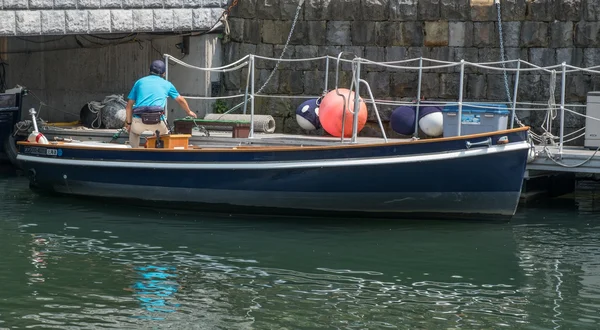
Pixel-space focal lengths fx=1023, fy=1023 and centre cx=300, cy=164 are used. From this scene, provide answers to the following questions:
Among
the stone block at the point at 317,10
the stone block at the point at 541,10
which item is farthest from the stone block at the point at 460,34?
the stone block at the point at 317,10

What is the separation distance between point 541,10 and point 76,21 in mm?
6553

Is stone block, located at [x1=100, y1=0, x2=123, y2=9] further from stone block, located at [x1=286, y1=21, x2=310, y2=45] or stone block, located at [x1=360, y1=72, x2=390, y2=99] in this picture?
stone block, located at [x1=360, y1=72, x2=390, y2=99]

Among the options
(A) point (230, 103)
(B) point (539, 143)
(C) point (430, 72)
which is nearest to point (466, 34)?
(C) point (430, 72)

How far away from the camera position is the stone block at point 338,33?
15.5 metres

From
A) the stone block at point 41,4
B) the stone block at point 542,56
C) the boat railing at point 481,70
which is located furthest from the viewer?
the stone block at point 542,56

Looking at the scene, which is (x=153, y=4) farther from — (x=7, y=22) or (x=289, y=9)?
(x=7, y=22)

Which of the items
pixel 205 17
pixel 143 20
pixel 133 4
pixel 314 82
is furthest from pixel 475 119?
pixel 133 4

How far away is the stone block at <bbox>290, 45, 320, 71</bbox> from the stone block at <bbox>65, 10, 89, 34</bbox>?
127 inches

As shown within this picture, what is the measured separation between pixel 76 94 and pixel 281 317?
34.4 feet

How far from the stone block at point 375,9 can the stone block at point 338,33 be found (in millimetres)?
341

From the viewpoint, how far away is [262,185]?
39.0ft

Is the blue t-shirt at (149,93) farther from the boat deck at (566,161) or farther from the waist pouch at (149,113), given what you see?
the boat deck at (566,161)

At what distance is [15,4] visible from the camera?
1372 centimetres

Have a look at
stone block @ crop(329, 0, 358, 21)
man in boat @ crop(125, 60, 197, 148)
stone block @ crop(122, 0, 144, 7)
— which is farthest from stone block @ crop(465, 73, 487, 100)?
stone block @ crop(122, 0, 144, 7)
